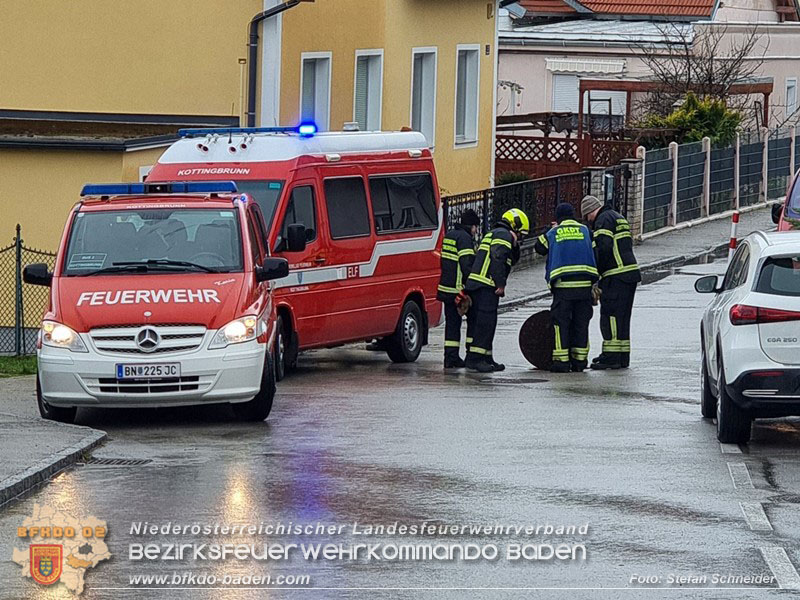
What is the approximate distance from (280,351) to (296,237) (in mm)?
1176

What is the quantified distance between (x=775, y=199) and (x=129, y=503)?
32.7 metres

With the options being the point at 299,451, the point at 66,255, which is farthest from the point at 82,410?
the point at 299,451

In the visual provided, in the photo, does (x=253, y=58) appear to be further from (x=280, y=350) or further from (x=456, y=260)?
(x=280, y=350)

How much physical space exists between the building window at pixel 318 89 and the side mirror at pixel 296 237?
12086 millimetres

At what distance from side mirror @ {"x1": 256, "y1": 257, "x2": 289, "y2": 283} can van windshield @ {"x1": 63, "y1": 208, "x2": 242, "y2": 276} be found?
0.18 meters

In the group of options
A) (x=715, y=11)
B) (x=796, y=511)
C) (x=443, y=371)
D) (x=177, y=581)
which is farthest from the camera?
(x=715, y=11)

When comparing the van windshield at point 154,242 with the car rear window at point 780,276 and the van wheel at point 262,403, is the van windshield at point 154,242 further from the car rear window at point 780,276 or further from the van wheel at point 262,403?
the car rear window at point 780,276

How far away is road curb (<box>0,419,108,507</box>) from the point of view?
396 inches

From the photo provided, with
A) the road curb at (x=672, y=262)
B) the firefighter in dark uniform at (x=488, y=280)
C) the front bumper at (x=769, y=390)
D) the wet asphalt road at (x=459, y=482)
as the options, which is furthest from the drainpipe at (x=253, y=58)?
the front bumper at (x=769, y=390)

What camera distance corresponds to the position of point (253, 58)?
25.2 m

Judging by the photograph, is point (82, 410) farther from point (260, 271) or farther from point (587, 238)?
point (587, 238)

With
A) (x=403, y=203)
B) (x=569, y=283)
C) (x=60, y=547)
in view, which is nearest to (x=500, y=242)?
(x=569, y=283)

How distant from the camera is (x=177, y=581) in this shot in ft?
26.1

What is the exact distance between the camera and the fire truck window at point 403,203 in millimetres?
18062
